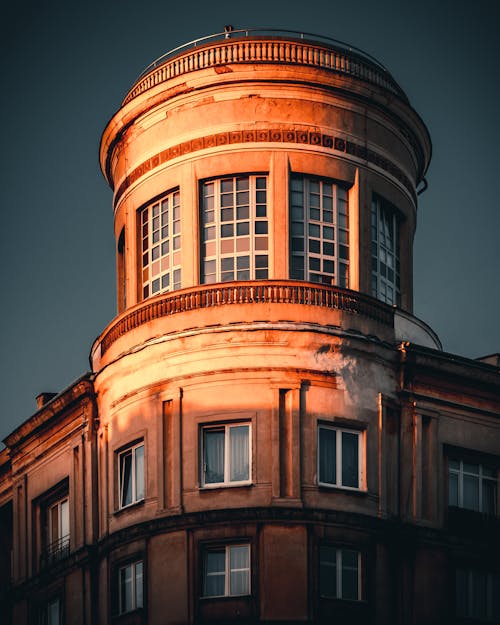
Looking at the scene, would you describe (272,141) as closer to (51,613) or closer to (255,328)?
(255,328)

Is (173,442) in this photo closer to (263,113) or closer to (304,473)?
(304,473)

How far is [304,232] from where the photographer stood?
2335 inches

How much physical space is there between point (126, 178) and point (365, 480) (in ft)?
38.7

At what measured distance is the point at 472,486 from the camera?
197 ft

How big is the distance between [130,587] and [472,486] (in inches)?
392

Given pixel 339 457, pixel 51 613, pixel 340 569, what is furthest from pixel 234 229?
pixel 51 613

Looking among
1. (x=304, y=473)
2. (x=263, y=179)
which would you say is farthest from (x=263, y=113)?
(x=304, y=473)

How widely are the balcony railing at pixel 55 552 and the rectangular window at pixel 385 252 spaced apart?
11.4 meters

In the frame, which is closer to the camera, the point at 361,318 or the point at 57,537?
the point at 361,318

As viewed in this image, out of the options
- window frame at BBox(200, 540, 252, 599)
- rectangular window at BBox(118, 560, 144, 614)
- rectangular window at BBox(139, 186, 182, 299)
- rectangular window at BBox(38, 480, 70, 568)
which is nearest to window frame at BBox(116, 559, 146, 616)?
rectangular window at BBox(118, 560, 144, 614)

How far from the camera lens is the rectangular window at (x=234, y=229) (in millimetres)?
58906

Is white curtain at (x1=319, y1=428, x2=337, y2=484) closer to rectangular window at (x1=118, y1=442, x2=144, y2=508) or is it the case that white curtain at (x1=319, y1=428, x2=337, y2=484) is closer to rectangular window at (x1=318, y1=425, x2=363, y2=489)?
rectangular window at (x1=318, y1=425, x2=363, y2=489)

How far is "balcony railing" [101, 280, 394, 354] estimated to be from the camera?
188ft

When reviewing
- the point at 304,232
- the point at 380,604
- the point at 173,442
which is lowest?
the point at 380,604
